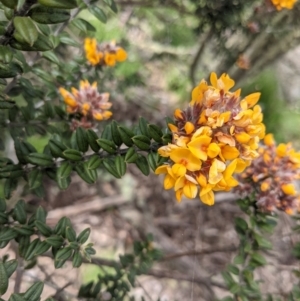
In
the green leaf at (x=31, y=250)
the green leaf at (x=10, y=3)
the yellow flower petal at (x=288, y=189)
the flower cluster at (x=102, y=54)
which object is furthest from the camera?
the flower cluster at (x=102, y=54)

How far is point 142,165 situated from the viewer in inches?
30.8

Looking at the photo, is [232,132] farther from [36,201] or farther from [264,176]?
[36,201]

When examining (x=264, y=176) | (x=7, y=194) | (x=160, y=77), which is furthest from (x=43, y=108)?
(x=160, y=77)

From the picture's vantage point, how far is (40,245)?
0.87 metres

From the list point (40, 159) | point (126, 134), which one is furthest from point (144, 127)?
point (40, 159)

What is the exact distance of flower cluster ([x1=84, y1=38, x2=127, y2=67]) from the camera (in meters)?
1.21

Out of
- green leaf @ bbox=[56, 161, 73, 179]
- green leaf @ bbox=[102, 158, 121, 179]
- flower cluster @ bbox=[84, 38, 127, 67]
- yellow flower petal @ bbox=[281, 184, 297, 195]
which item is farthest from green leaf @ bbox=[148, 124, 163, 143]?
flower cluster @ bbox=[84, 38, 127, 67]

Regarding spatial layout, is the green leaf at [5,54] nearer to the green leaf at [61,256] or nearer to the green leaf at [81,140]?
the green leaf at [81,140]

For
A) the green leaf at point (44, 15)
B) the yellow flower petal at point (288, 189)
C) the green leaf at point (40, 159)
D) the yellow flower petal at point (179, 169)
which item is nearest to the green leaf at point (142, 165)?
the yellow flower petal at point (179, 169)

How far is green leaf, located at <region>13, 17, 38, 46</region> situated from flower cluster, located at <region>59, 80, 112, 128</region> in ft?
1.53

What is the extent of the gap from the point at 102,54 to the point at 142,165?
56cm

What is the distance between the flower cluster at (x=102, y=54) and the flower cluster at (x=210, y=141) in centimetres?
56

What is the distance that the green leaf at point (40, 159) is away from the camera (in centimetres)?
85

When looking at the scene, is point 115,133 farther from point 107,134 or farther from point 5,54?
point 5,54
